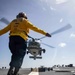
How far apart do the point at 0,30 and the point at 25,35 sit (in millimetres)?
1427

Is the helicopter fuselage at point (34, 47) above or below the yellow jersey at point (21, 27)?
above

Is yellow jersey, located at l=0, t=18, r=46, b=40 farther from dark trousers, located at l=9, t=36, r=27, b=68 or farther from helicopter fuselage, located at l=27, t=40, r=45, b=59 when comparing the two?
helicopter fuselage, located at l=27, t=40, r=45, b=59

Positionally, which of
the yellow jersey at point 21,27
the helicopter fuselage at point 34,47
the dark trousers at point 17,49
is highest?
the helicopter fuselage at point 34,47

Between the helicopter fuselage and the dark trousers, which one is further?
the helicopter fuselage

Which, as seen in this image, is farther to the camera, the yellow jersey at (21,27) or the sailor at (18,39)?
the yellow jersey at (21,27)

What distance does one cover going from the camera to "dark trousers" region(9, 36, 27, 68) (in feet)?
25.6

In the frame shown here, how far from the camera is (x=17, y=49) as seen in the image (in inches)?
312

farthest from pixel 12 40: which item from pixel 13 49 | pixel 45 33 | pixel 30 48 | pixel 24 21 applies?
pixel 30 48

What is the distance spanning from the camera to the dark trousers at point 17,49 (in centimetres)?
780

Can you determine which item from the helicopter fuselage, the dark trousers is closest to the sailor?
the dark trousers

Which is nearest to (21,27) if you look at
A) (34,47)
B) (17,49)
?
(17,49)

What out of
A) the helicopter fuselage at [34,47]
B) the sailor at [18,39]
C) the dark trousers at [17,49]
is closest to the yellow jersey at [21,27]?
the sailor at [18,39]

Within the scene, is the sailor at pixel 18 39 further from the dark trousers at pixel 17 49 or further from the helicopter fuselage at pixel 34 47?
the helicopter fuselage at pixel 34 47

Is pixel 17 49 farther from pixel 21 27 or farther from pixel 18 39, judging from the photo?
pixel 21 27
